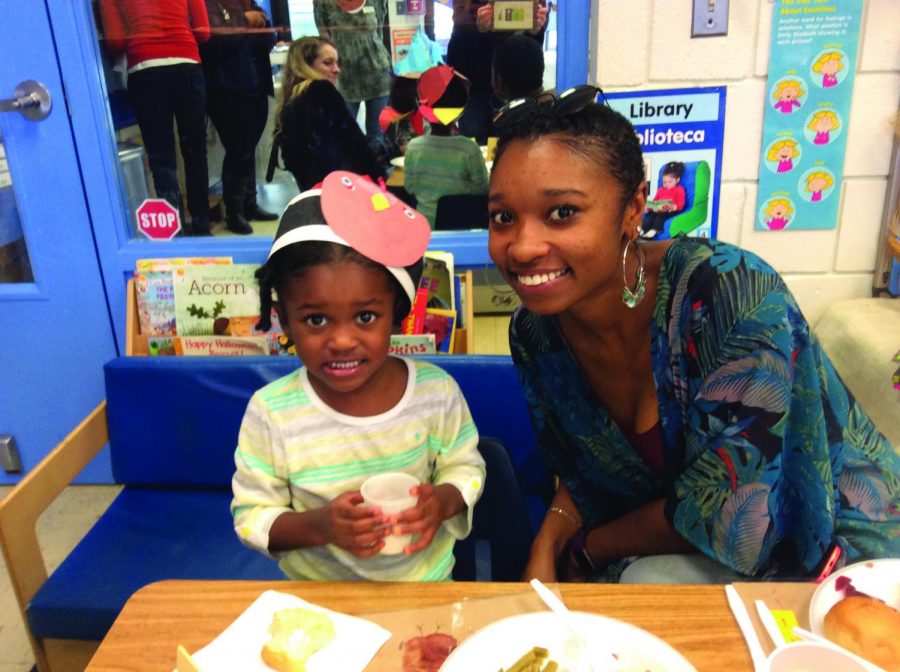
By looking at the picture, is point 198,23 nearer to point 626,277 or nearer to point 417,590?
point 626,277

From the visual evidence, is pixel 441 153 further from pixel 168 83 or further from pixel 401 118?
pixel 168 83

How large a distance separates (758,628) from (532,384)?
0.67m

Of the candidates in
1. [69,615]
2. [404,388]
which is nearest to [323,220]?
[404,388]

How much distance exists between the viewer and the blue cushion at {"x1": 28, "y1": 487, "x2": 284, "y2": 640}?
1.55 metres

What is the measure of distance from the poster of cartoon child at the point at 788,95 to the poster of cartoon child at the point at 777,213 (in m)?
0.25

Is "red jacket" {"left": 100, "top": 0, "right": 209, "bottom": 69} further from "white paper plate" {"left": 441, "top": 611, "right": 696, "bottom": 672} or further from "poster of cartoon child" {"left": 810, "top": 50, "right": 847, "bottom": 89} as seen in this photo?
"white paper plate" {"left": 441, "top": 611, "right": 696, "bottom": 672}

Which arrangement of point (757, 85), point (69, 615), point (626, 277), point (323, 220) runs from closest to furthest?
point (323, 220) < point (626, 277) < point (69, 615) < point (757, 85)

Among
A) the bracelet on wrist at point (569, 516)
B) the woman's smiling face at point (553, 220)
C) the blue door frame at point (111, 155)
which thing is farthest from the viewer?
the blue door frame at point (111, 155)

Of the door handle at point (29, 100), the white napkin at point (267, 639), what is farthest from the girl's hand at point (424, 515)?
the door handle at point (29, 100)

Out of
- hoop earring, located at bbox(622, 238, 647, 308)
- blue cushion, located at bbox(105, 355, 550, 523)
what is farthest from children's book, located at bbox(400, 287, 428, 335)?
hoop earring, located at bbox(622, 238, 647, 308)

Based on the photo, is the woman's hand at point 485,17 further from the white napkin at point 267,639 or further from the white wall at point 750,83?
the white napkin at point 267,639

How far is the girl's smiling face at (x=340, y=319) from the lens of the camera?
110cm

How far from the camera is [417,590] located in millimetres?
926

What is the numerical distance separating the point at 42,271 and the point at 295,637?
2.02 metres
